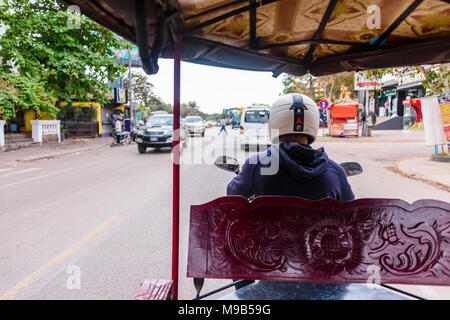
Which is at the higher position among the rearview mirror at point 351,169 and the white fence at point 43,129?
the white fence at point 43,129

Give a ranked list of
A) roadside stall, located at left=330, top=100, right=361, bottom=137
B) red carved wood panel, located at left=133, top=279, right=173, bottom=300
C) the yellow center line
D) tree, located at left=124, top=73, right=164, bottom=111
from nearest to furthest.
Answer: red carved wood panel, located at left=133, top=279, right=173, bottom=300, the yellow center line, roadside stall, located at left=330, top=100, right=361, bottom=137, tree, located at left=124, top=73, right=164, bottom=111

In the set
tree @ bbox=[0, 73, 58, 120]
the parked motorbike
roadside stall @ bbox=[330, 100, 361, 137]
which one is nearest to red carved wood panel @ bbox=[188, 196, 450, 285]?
tree @ bbox=[0, 73, 58, 120]

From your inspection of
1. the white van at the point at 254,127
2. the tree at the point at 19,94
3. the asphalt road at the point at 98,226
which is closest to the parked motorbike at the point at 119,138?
the tree at the point at 19,94

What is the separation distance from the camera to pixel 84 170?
9836mm

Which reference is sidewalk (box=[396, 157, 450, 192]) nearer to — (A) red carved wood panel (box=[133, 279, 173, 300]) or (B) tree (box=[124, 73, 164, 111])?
(A) red carved wood panel (box=[133, 279, 173, 300])

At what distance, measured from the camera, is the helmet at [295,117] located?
71.4 inches

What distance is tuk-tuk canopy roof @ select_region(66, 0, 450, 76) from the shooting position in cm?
171

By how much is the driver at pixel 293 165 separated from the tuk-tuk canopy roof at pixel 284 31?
80 centimetres

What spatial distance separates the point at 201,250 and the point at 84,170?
936cm

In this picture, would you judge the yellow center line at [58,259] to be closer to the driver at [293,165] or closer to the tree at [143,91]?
the driver at [293,165]

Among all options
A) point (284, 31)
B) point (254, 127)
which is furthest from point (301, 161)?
point (254, 127)

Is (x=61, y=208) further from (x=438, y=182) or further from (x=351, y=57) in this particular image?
(x=438, y=182)

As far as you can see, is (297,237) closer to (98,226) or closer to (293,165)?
(293,165)

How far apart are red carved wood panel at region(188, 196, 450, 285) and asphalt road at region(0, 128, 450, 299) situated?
5.16ft
